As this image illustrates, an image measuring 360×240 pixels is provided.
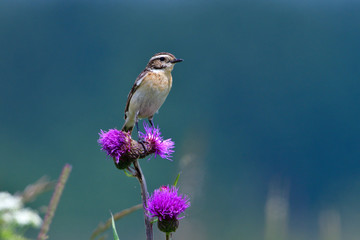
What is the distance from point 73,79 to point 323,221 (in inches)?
6193

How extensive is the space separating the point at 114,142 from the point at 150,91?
65.0 inches

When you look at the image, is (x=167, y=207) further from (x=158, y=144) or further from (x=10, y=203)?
(x=10, y=203)

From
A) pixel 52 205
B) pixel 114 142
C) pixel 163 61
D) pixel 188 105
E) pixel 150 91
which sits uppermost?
pixel 188 105

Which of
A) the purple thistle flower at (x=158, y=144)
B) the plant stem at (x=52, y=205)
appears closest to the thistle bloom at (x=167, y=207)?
the purple thistle flower at (x=158, y=144)

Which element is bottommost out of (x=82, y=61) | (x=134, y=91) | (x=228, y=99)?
(x=134, y=91)

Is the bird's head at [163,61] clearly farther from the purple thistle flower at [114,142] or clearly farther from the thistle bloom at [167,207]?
the thistle bloom at [167,207]

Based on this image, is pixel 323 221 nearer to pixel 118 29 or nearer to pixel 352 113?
pixel 352 113

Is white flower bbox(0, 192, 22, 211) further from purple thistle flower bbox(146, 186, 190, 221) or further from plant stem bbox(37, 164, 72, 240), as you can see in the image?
purple thistle flower bbox(146, 186, 190, 221)

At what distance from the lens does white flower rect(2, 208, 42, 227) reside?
4.35 metres

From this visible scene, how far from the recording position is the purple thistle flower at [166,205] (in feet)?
16.2

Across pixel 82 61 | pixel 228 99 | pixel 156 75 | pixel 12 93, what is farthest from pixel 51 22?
pixel 156 75

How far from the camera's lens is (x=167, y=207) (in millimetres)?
4953

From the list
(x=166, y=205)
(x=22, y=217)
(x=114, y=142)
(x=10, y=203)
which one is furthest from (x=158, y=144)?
(x=10, y=203)

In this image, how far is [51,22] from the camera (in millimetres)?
198375
